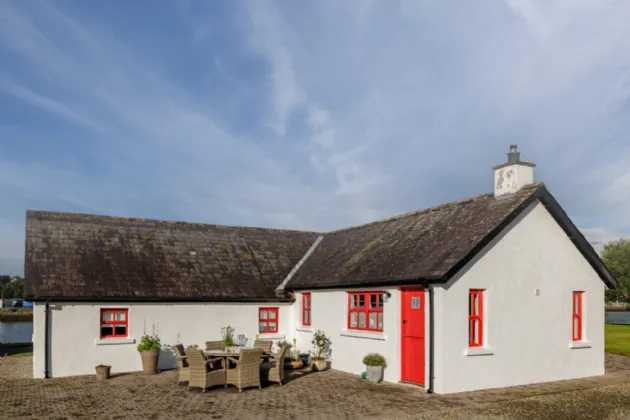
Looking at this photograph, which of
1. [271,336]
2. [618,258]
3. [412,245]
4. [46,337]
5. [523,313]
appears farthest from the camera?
[618,258]

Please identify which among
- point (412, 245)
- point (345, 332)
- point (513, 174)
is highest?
point (513, 174)

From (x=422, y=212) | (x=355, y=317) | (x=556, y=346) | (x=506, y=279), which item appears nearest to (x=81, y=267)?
(x=355, y=317)

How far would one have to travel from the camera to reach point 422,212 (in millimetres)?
18344

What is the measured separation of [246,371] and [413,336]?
4251mm

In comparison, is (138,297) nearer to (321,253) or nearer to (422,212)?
(321,253)

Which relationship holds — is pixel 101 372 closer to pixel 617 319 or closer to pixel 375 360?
pixel 375 360

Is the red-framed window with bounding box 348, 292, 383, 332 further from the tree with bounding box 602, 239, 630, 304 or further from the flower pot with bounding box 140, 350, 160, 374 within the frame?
the tree with bounding box 602, 239, 630, 304

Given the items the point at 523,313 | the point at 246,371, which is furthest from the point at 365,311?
the point at 523,313

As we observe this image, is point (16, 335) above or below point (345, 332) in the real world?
below

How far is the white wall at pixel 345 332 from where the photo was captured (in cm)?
1446

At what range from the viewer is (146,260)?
18734mm

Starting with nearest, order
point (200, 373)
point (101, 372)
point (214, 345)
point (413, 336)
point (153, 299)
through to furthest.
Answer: point (200, 373) → point (413, 336) → point (101, 372) → point (214, 345) → point (153, 299)

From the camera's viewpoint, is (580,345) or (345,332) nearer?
(580,345)

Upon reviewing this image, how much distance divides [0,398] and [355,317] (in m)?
9.25
